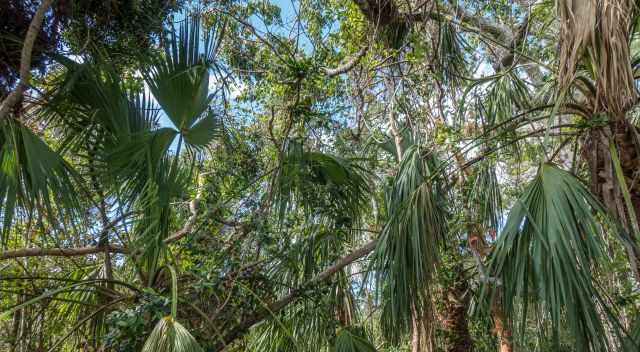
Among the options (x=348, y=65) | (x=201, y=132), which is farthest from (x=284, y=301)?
(x=348, y=65)

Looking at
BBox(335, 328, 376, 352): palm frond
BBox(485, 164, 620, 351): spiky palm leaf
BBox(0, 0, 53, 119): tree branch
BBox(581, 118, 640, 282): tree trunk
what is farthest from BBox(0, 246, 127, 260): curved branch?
BBox(581, 118, 640, 282): tree trunk

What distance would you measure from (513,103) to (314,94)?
4.88 ft

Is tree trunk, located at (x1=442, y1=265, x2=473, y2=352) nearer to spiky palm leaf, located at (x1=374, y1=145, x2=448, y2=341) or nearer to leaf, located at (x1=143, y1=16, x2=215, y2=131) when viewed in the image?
spiky palm leaf, located at (x1=374, y1=145, x2=448, y2=341)

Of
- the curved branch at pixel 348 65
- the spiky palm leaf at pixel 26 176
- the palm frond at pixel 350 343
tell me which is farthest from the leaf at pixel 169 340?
the curved branch at pixel 348 65

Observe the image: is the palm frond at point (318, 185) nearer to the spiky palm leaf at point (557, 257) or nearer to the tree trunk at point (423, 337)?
the tree trunk at point (423, 337)

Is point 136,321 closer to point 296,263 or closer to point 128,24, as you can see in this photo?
point 296,263

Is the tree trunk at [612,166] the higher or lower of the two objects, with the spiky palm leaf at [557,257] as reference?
higher

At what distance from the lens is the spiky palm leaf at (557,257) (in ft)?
6.78

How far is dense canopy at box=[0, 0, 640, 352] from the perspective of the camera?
7.73ft

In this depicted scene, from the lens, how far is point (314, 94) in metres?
4.07

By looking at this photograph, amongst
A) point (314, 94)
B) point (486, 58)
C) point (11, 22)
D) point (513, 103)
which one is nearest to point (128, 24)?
point (11, 22)

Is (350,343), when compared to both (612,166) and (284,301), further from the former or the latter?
(612,166)

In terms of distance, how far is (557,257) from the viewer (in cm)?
215

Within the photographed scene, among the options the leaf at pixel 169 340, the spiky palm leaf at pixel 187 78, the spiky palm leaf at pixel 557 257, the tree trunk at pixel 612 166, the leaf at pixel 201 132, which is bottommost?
the leaf at pixel 169 340
